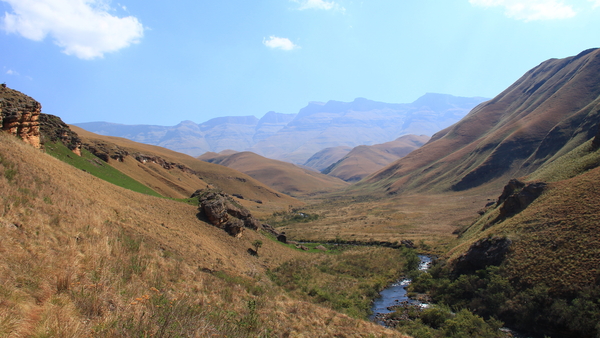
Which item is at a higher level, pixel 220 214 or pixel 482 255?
pixel 220 214

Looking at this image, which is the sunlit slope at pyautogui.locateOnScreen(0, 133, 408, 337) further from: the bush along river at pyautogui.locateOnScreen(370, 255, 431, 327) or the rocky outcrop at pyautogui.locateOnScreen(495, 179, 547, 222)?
the rocky outcrop at pyautogui.locateOnScreen(495, 179, 547, 222)

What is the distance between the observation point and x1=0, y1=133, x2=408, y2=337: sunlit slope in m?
6.07

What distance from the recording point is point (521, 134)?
102 meters

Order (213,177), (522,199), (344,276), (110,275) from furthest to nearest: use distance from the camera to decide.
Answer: (213,177)
(522,199)
(344,276)
(110,275)

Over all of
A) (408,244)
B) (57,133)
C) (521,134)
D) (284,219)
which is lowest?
(284,219)

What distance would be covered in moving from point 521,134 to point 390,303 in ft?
360

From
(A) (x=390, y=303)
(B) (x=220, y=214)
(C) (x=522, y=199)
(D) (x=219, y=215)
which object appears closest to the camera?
(A) (x=390, y=303)

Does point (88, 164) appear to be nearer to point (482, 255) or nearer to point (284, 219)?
point (482, 255)

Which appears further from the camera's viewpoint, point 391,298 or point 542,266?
point 391,298

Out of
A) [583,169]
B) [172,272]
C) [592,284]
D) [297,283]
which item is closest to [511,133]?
[583,169]

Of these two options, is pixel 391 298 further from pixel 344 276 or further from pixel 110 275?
pixel 110 275

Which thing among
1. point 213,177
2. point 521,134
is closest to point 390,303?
point 213,177

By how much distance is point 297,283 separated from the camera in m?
21.5

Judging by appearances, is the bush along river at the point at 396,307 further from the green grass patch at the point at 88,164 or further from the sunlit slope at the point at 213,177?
the sunlit slope at the point at 213,177
